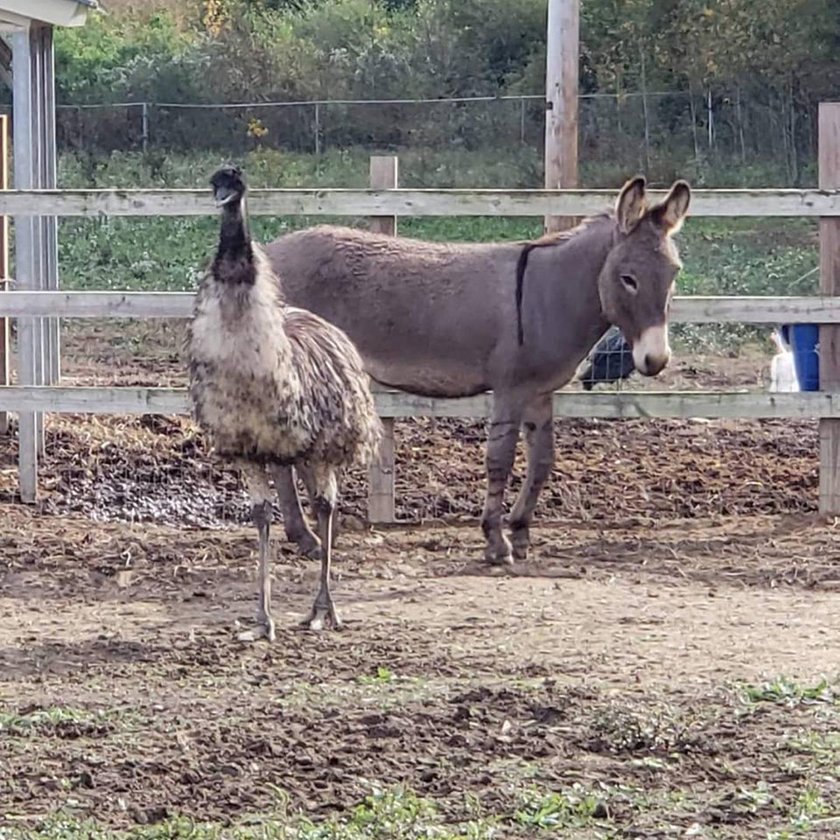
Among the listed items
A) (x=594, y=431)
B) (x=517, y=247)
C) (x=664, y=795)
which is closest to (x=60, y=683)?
(x=664, y=795)

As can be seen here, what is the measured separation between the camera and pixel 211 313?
241 inches

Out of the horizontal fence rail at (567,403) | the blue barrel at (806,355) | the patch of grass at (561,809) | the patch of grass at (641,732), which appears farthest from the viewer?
the blue barrel at (806,355)

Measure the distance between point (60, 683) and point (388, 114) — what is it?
2310cm

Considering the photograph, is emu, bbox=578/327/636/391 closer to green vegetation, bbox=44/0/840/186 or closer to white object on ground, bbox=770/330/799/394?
white object on ground, bbox=770/330/799/394

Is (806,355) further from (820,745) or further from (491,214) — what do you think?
(820,745)

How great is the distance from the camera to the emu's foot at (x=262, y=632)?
6344 mm

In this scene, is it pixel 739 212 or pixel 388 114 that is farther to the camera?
pixel 388 114

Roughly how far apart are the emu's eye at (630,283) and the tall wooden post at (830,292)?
155 centimetres

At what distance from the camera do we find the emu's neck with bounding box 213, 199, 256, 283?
6016 mm

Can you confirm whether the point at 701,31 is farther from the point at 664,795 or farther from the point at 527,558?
the point at 664,795

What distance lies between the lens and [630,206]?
303 inches

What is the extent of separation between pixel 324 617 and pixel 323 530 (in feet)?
1.21

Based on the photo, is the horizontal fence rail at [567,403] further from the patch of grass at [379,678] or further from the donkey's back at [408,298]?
the patch of grass at [379,678]

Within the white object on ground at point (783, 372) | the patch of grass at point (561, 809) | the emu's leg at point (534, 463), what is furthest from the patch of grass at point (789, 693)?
the white object on ground at point (783, 372)
